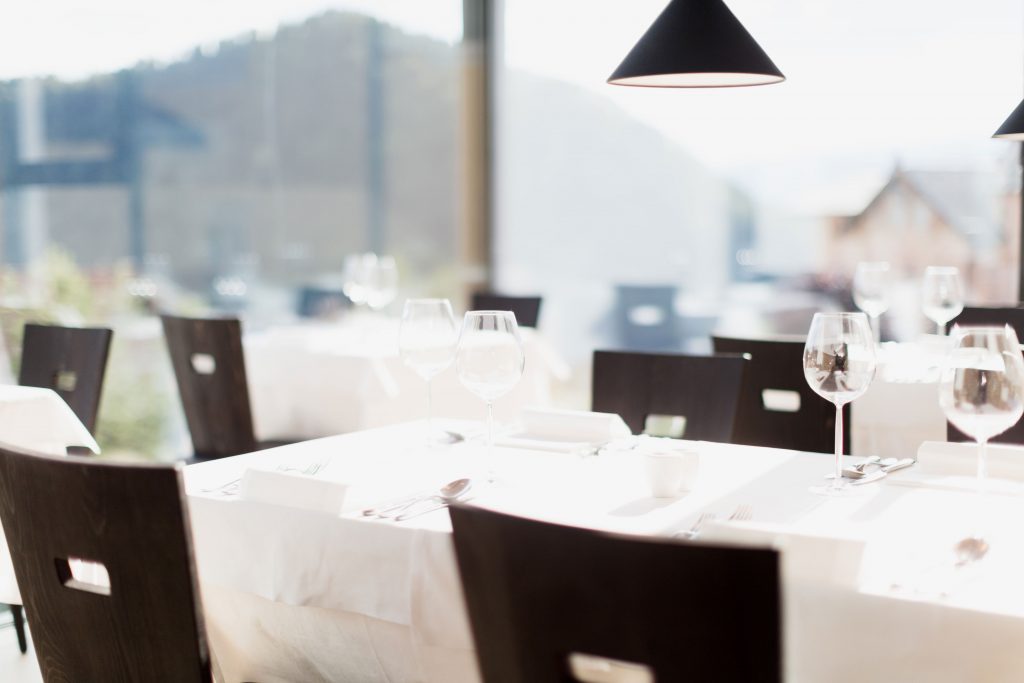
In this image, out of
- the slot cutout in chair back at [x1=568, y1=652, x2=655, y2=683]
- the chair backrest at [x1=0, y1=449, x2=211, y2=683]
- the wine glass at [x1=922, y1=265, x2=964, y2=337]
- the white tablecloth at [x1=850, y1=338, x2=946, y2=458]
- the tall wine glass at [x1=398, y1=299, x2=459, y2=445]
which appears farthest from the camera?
the wine glass at [x1=922, y1=265, x2=964, y2=337]

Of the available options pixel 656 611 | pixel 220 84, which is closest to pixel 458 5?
pixel 220 84

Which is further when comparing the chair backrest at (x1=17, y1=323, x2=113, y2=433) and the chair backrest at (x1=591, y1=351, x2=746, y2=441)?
the chair backrest at (x1=17, y1=323, x2=113, y2=433)

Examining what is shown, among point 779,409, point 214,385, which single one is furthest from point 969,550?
point 214,385

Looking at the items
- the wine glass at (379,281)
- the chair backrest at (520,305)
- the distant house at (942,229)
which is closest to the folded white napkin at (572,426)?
the wine glass at (379,281)

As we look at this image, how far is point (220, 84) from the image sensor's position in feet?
16.9

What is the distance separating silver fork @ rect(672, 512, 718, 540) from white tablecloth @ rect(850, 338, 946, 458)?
5.56 ft

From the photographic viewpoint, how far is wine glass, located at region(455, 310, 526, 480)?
1807mm

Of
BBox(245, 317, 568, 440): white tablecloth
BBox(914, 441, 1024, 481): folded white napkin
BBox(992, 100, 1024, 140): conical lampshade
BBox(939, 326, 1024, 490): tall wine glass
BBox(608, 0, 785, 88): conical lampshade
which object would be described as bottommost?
BBox(245, 317, 568, 440): white tablecloth

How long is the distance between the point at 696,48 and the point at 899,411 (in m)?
1.33

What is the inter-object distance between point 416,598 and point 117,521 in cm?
39

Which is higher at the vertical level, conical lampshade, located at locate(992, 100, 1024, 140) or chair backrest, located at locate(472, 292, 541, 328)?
conical lampshade, located at locate(992, 100, 1024, 140)

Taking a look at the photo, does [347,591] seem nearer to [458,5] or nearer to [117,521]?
[117,521]

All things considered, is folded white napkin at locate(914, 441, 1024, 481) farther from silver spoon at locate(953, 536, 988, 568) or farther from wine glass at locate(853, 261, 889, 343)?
wine glass at locate(853, 261, 889, 343)

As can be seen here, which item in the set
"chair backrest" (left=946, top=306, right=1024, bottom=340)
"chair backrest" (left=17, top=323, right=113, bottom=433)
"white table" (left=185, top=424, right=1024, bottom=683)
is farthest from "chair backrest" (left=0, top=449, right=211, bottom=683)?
"chair backrest" (left=946, top=306, right=1024, bottom=340)
